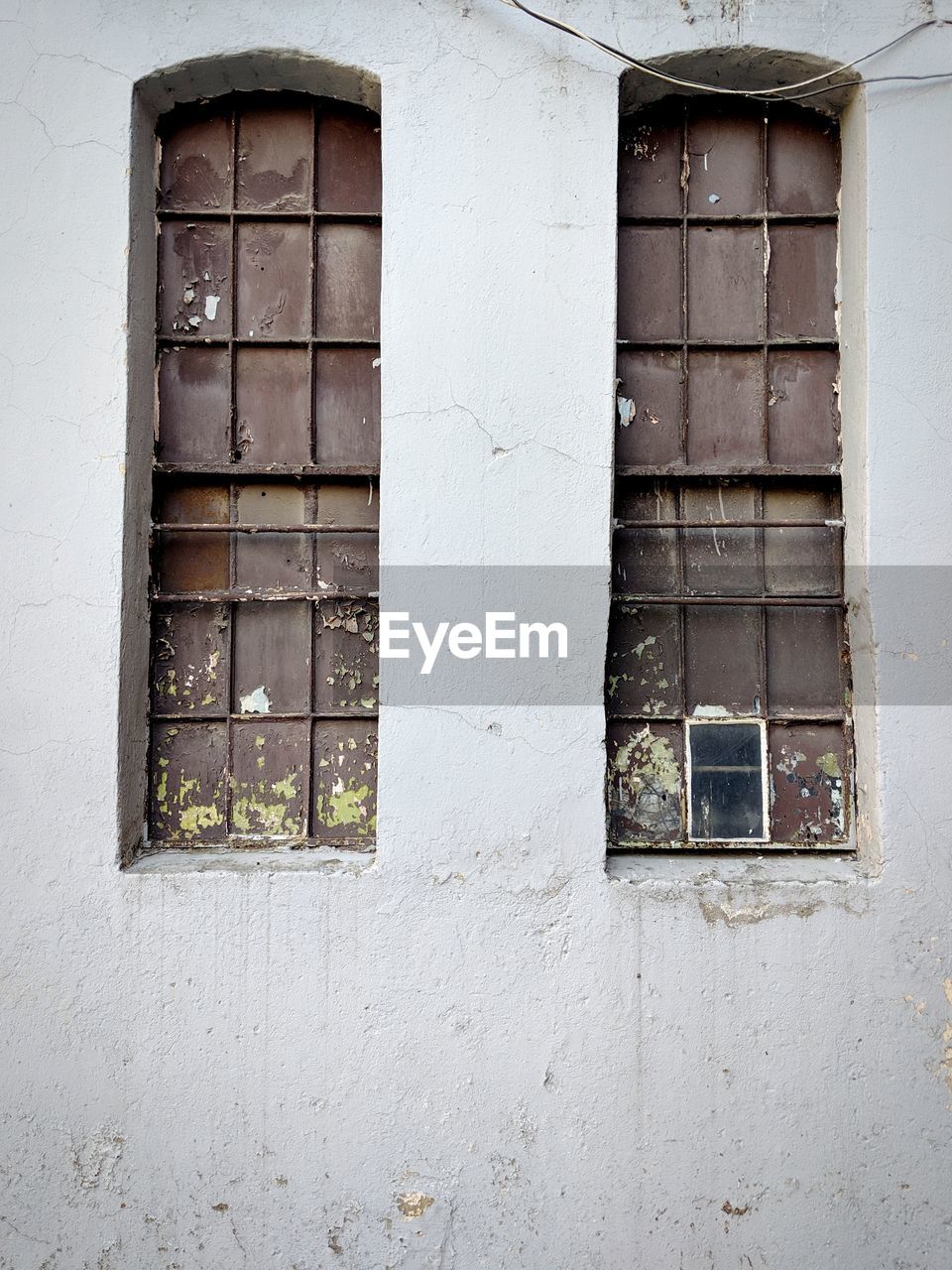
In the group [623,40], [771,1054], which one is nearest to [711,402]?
[623,40]

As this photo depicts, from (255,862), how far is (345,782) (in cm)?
40

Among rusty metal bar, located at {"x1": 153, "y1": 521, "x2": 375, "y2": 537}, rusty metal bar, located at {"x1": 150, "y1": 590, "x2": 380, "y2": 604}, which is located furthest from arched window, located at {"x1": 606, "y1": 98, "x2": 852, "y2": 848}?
rusty metal bar, located at {"x1": 150, "y1": 590, "x2": 380, "y2": 604}

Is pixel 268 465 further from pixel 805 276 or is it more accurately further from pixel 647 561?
pixel 805 276

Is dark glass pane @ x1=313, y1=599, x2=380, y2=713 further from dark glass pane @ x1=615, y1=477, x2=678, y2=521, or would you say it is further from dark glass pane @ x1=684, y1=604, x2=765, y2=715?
dark glass pane @ x1=684, y1=604, x2=765, y2=715

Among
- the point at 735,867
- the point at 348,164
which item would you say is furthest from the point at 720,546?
the point at 348,164

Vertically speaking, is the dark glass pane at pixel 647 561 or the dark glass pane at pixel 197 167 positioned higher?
the dark glass pane at pixel 197 167

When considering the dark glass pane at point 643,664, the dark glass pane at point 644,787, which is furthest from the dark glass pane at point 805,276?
the dark glass pane at point 644,787

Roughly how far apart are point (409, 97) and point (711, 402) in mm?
1439

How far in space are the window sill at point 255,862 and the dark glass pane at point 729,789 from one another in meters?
1.16

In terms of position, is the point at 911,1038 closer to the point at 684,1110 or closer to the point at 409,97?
the point at 684,1110

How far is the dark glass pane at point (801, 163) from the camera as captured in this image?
270 centimetres

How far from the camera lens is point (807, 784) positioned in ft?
8.73

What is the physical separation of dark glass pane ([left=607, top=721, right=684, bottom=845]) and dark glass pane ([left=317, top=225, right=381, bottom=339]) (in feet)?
5.61

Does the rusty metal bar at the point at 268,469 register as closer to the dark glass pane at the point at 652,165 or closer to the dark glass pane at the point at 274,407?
the dark glass pane at the point at 274,407
